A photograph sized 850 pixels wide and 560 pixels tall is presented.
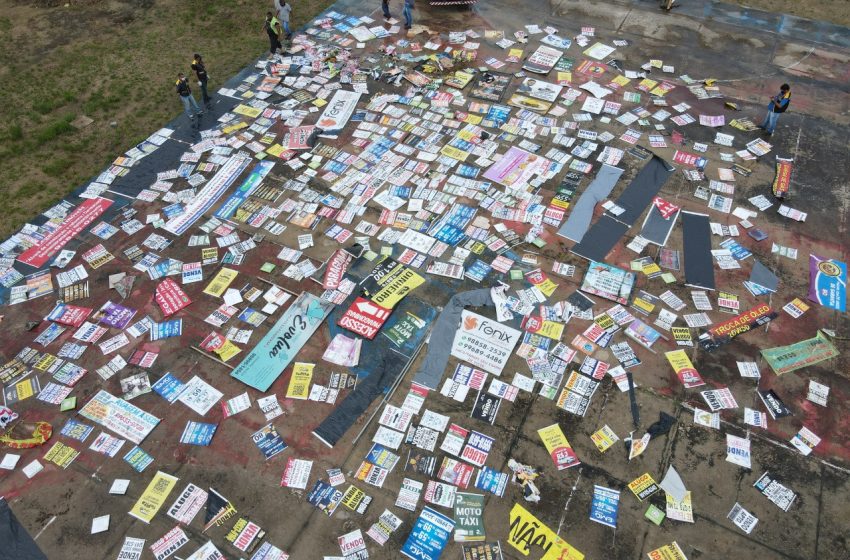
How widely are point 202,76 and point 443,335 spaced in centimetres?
1101

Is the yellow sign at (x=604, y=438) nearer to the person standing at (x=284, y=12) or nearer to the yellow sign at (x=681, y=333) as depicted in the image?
the yellow sign at (x=681, y=333)

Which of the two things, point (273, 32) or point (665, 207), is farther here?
point (273, 32)

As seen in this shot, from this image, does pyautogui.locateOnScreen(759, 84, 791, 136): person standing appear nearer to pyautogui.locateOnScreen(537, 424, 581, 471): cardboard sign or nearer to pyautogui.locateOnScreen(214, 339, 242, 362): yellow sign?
pyautogui.locateOnScreen(537, 424, 581, 471): cardboard sign

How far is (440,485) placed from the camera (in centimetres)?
853

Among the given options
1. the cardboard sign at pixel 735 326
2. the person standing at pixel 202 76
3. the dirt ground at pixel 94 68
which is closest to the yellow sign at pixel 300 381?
the cardboard sign at pixel 735 326

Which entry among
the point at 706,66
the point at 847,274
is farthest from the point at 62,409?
the point at 706,66

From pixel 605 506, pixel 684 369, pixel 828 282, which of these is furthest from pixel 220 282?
pixel 828 282

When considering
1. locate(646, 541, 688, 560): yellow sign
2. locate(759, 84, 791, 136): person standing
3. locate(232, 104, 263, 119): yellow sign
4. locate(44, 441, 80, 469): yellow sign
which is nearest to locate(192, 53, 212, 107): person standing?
locate(232, 104, 263, 119): yellow sign

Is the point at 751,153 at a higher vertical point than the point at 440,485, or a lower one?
higher

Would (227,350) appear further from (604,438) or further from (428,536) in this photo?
(604,438)

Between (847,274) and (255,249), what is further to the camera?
(255,249)

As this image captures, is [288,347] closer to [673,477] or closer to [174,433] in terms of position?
[174,433]

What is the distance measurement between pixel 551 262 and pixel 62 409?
10310 mm

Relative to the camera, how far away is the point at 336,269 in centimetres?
1143
